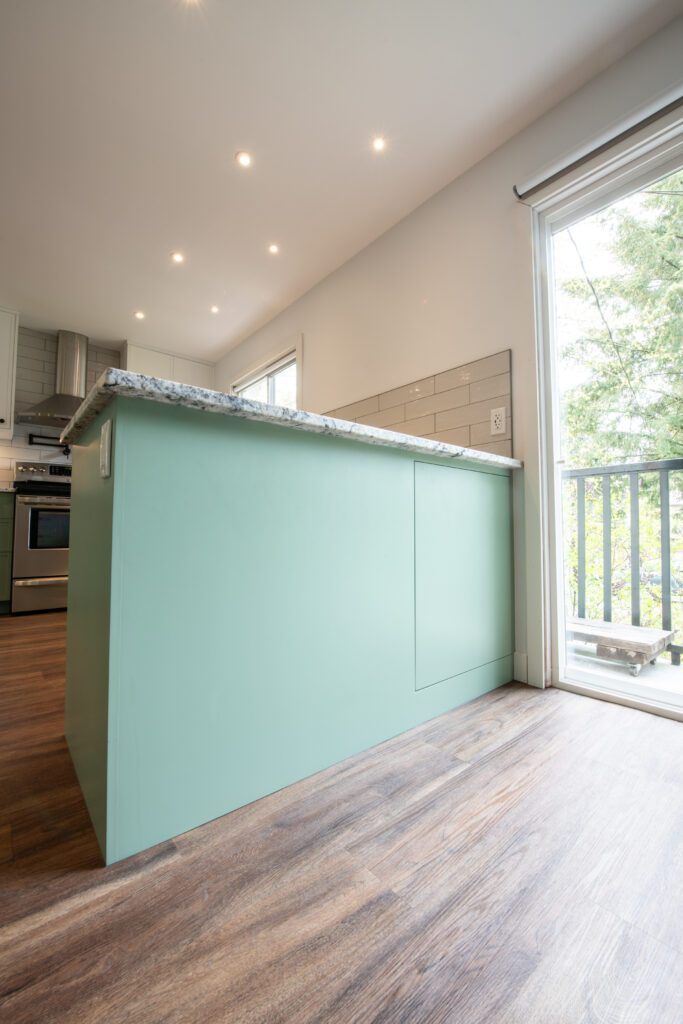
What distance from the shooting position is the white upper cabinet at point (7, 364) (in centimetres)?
349

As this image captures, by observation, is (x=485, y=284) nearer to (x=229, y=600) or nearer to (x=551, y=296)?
(x=551, y=296)

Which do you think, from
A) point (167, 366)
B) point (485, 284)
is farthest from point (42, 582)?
point (485, 284)

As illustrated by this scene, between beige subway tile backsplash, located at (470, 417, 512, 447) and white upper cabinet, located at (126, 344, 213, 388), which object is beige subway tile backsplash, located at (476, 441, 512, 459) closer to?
beige subway tile backsplash, located at (470, 417, 512, 447)

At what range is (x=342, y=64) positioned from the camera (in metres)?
1.55

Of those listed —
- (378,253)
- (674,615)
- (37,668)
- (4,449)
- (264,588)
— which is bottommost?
(37,668)

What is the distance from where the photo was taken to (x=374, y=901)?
67 centimetres

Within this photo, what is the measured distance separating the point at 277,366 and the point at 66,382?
6.80 feet

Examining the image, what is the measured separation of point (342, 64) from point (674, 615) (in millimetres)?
2367

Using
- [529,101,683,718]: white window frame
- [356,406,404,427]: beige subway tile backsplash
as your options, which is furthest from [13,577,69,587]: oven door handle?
[529,101,683,718]: white window frame

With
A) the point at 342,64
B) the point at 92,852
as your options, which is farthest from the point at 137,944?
the point at 342,64

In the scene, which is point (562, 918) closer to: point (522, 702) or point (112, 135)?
point (522, 702)

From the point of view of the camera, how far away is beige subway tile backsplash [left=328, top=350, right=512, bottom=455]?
1.79m

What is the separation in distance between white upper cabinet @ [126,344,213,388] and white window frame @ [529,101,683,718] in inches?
125

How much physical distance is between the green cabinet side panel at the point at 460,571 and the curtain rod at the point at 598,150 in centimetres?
116
